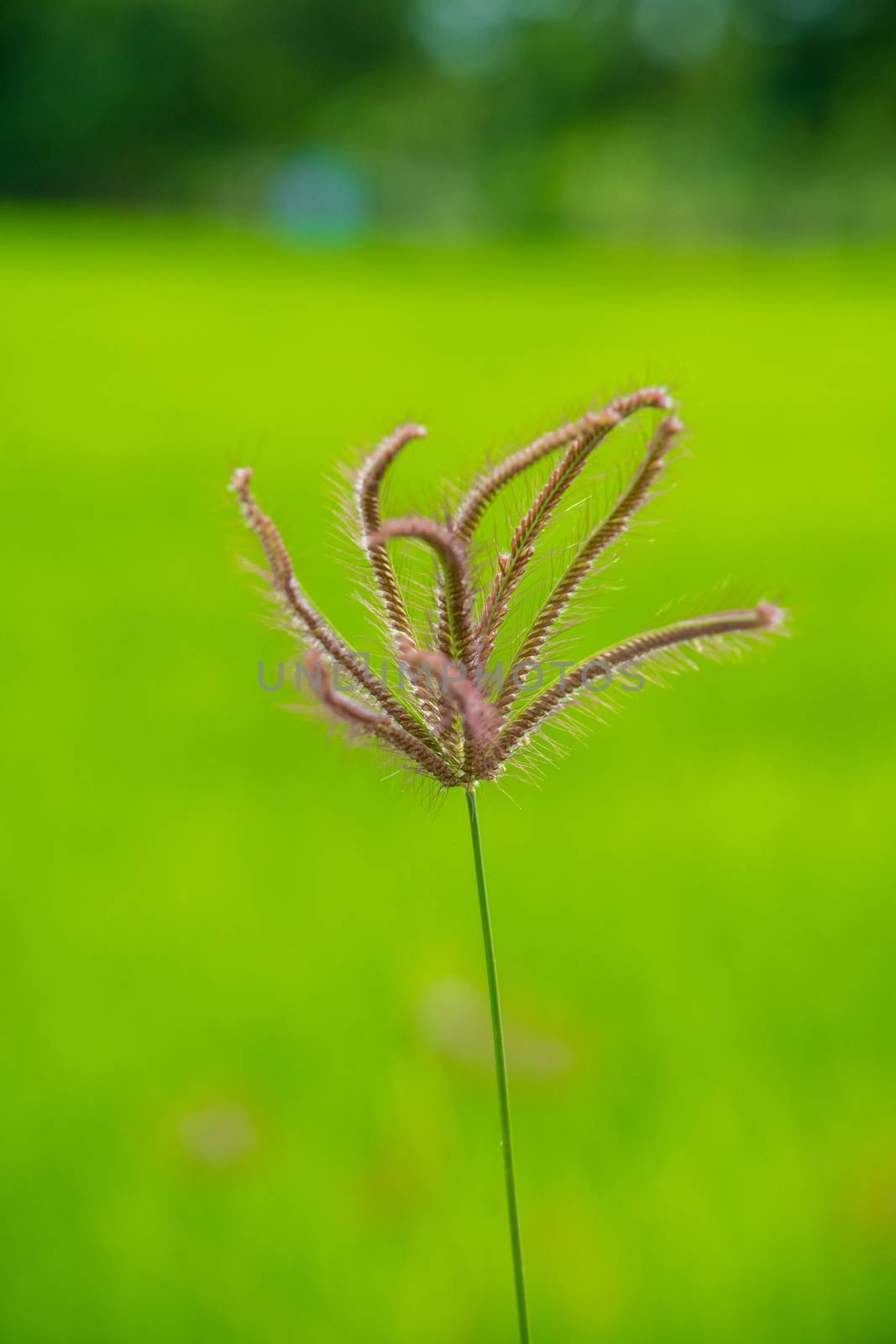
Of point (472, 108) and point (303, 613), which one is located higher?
point (472, 108)

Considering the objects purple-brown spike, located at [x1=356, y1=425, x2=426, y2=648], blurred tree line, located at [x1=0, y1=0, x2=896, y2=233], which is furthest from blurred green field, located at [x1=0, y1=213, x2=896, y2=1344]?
blurred tree line, located at [x1=0, y1=0, x2=896, y2=233]

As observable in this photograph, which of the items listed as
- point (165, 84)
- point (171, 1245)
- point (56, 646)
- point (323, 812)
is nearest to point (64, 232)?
point (165, 84)

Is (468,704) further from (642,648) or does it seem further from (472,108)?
(472,108)

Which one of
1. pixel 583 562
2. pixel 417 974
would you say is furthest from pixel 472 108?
pixel 583 562

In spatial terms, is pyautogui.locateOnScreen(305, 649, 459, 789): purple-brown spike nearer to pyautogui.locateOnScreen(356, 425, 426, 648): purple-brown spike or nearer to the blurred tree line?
pyautogui.locateOnScreen(356, 425, 426, 648): purple-brown spike

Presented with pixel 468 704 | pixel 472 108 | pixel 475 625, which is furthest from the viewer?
pixel 472 108

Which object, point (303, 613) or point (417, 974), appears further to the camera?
point (417, 974)

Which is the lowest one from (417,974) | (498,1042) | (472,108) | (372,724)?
(417,974)
